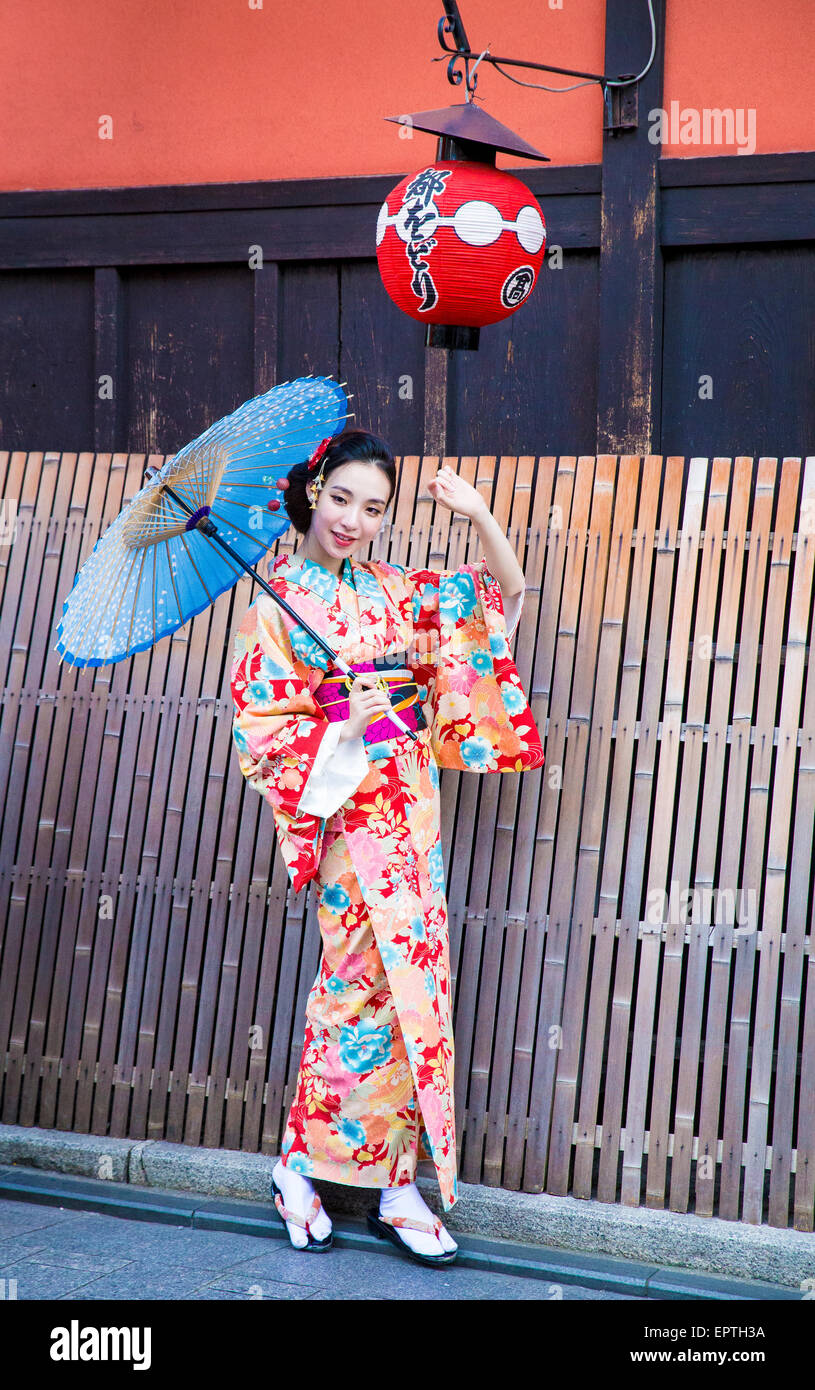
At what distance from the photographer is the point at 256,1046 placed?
14.4 feet

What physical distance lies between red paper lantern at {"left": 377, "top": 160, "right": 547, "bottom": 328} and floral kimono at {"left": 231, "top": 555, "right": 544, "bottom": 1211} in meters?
0.83

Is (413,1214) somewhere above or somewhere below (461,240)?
below

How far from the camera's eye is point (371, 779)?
3783 mm

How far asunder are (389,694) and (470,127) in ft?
5.49

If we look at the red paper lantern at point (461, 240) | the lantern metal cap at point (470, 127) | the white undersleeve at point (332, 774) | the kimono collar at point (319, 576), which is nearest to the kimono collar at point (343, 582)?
the kimono collar at point (319, 576)

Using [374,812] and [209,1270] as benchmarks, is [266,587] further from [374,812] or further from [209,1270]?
[209,1270]

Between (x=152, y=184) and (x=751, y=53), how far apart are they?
2587 millimetres

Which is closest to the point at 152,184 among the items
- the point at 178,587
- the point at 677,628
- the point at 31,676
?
the point at 31,676

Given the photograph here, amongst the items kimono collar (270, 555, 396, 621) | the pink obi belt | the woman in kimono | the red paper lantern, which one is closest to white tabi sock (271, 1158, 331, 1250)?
the woman in kimono

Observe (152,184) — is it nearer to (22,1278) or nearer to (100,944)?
(100,944)

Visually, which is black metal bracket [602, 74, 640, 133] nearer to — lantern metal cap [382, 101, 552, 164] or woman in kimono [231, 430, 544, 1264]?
lantern metal cap [382, 101, 552, 164]

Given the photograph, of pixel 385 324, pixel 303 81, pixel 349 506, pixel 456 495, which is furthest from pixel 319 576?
pixel 303 81

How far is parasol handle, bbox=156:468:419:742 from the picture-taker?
358cm

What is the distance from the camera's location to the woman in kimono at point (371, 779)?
12.2 feet
